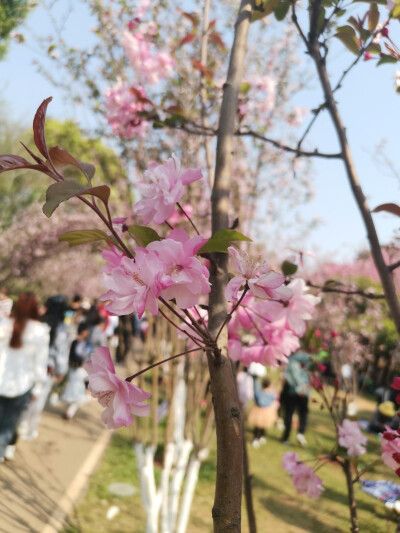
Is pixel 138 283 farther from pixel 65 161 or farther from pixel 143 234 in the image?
pixel 65 161

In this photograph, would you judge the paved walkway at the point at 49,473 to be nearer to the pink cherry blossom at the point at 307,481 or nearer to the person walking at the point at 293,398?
the pink cherry blossom at the point at 307,481

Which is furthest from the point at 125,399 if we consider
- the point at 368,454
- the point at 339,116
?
the point at 368,454

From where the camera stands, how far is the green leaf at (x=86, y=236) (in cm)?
87

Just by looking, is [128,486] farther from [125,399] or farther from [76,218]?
[76,218]

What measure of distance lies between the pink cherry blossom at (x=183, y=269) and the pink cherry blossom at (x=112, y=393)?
0.17 m

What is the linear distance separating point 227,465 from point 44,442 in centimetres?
528

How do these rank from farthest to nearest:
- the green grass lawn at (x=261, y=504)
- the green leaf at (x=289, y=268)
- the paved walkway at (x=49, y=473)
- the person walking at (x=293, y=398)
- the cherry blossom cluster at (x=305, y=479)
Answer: the person walking at (x=293, y=398), the green grass lawn at (x=261, y=504), the paved walkway at (x=49, y=473), the cherry blossom cluster at (x=305, y=479), the green leaf at (x=289, y=268)

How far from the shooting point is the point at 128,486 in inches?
189

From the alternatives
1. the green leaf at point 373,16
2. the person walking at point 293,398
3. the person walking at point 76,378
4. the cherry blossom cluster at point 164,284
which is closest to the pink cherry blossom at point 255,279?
the cherry blossom cluster at point 164,284

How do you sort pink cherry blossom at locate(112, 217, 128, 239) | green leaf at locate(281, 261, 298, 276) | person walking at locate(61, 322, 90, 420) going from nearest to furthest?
pink cherry blossom at locate(112, 217, 128, 239), green leaf at locate(281, 261, 298, 276), person walking at locate(61, 322, 90, 420)

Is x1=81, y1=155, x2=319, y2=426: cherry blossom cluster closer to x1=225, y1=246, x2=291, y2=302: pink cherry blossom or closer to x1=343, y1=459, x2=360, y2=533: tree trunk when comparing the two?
x1=225, y1=246, x2=291, y2=302: pink cherry blossom

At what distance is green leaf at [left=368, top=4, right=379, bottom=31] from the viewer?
1494mm

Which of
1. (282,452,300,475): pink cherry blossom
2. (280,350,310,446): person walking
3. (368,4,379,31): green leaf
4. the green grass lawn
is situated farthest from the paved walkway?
(368,4,379,31): green leaf

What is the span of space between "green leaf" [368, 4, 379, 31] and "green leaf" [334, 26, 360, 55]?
0.08 metres
